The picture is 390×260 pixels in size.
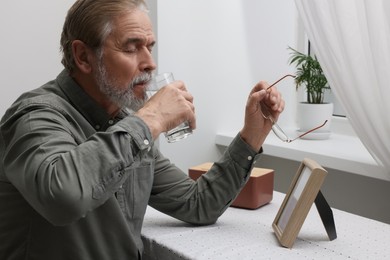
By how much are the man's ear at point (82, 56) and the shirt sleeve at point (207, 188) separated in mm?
378

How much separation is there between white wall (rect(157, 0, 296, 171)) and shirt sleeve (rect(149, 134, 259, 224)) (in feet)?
2.52

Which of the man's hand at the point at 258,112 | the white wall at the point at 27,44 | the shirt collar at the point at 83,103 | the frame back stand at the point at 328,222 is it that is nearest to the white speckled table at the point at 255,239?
the frame back stand at the point at 328,222

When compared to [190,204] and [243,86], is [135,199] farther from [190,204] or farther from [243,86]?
[243,86]

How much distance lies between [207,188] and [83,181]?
61 cm

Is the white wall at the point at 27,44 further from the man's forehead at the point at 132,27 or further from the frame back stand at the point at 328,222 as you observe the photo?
the frame back stand at the point at 328,222

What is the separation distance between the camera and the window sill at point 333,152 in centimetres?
201

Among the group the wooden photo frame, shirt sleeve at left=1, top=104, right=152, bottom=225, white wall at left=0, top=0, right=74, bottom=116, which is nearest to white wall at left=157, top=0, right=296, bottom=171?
white wall at left=0, top=0, right=74, bottom=116

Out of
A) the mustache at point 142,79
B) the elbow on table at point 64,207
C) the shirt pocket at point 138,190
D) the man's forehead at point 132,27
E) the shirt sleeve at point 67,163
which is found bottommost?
the shirt pocket at point 138,190

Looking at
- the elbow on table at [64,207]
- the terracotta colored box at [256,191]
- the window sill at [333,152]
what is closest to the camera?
the elbow on table at [64,207]

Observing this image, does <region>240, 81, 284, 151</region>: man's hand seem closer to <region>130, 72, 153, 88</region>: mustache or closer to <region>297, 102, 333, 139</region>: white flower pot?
<region>130, 72, 153, 88</region>: mustache

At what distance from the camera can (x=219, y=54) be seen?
255 centimetres

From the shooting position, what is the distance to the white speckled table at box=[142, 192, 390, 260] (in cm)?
134

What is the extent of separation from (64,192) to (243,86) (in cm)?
171

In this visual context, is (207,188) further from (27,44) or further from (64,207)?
(27,44)
